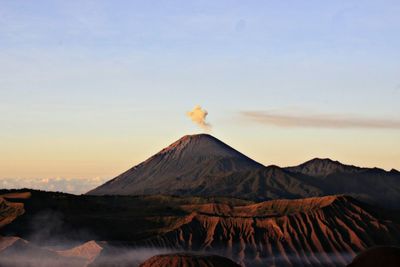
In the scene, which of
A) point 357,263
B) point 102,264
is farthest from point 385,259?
point 102,264

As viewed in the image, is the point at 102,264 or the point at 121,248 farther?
the point at 121,248

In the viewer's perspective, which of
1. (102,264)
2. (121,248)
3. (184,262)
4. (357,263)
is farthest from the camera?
(121,248)

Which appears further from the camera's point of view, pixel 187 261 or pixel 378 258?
pixel 187 261

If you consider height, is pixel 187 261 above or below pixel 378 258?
below

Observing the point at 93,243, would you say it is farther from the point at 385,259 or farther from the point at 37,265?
the point at 385,259

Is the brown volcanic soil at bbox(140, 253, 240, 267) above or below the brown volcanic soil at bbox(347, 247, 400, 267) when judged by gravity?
below

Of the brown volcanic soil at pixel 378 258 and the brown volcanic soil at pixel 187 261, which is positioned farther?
the brown volcanic soil at pixel 187 261

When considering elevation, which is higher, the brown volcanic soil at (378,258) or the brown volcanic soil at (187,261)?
the brown volcanic soil at (378,258)

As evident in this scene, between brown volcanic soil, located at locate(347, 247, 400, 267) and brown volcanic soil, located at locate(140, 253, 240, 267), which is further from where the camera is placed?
brown volcanic soil, located at locate(140, 253, 240, 267)
